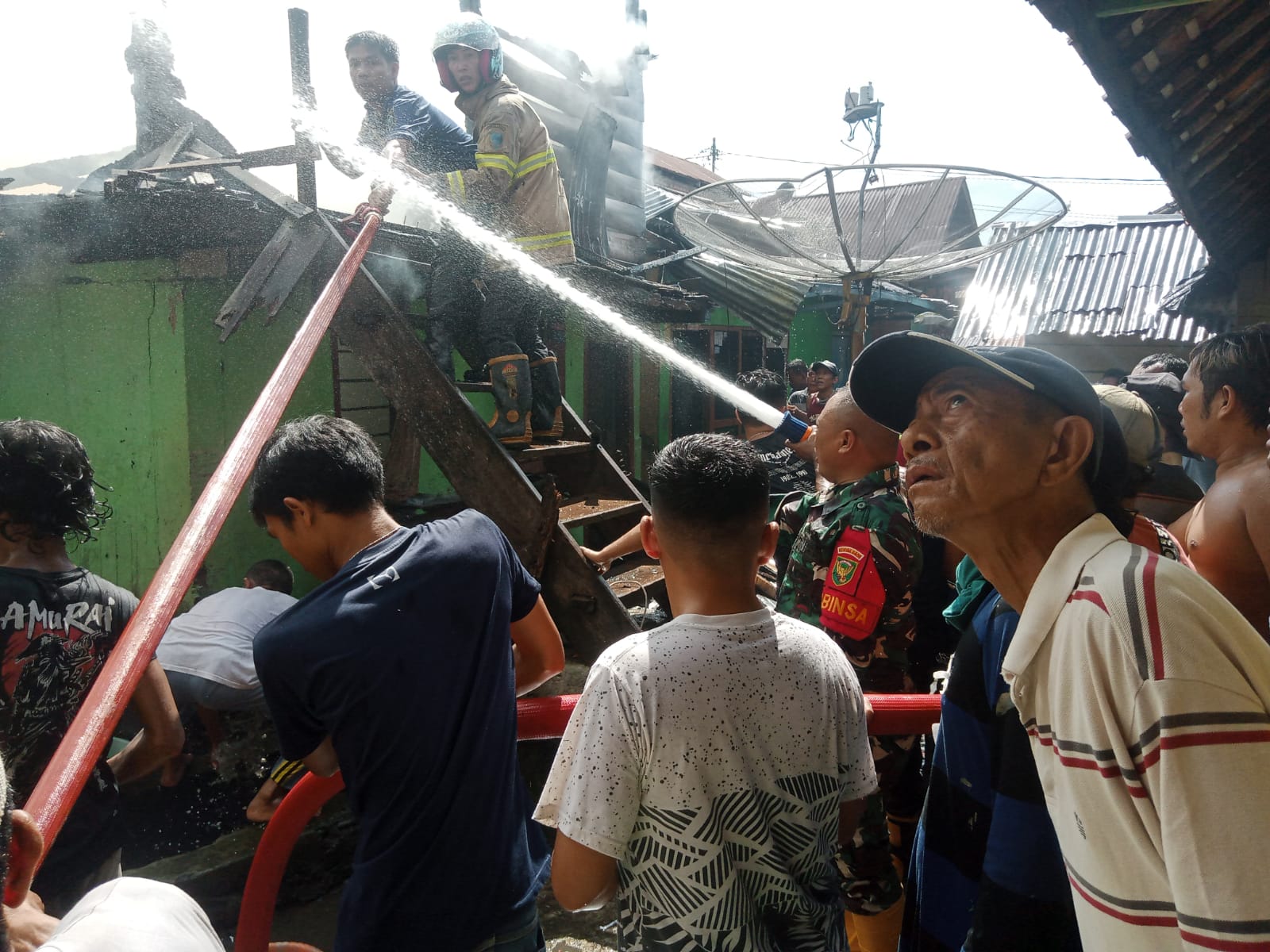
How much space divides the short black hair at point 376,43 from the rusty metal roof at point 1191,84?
3.74 meters

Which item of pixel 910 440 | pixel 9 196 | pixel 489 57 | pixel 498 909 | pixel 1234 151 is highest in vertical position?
pixel 489 57

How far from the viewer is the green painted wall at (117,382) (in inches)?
217

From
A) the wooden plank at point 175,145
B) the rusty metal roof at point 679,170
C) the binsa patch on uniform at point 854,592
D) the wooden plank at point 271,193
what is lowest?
the binsa patch on uniform at point 854,592

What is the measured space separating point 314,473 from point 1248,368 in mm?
2815

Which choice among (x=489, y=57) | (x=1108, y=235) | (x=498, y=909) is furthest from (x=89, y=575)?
(x=1108, y=235)

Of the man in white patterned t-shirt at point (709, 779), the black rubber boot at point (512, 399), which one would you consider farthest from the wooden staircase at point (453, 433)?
the man in white patterned t-shirt at point (709, 779)

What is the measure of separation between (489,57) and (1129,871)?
4.99 meters

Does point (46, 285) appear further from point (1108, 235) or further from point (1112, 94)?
point (1108, 235)

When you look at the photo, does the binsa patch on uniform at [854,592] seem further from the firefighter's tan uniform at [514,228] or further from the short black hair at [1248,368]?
the firefighter's tan uniform at [514,228]

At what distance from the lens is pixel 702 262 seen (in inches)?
436

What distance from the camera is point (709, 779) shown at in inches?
58.8

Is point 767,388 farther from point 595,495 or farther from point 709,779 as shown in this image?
point 709,779

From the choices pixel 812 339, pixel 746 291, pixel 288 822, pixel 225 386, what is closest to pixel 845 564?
pixel 288 822

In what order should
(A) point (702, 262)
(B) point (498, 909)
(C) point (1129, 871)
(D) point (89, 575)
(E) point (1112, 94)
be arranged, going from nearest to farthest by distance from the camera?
(C) point (1129, 871) → (B) point (498, 909) → (D) point (89, 575) → (E) point (1112, 94) → (A) point (702, 262)
